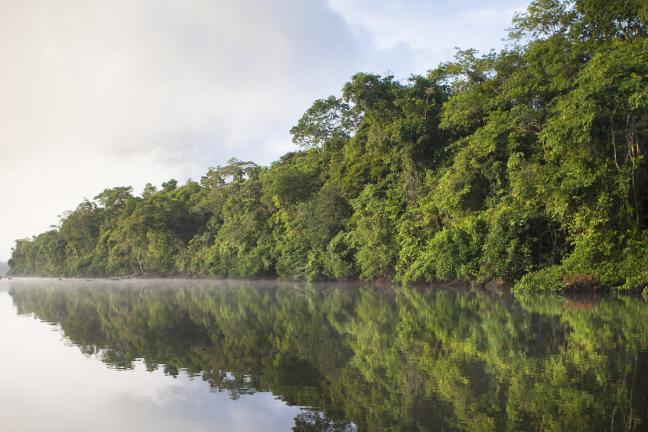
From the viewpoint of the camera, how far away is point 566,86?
59.9ft

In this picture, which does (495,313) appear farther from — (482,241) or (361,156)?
(361,156)

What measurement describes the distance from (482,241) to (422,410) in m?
17.2

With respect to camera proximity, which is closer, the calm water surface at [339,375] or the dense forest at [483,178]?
the calm water surface at [339,375]

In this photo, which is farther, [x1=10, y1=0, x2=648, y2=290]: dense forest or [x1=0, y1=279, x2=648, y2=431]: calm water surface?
[x1=10, y1=0, x2=648, y2=290]: dense forest

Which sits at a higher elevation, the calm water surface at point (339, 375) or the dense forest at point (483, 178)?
the dense forest at point (483, 178)

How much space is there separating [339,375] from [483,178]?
18.2 metres

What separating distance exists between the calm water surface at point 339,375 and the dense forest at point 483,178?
5.86 m

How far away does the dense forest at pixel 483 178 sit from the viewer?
14508mm

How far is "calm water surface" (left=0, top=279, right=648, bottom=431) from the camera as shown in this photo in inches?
157

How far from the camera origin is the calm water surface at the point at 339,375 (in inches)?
157

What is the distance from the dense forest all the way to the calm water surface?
5.86 metres

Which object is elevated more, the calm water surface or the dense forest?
the dense forest

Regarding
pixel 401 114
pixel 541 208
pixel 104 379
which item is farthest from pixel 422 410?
pixel 401 114

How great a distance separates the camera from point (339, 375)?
17.6 feet
